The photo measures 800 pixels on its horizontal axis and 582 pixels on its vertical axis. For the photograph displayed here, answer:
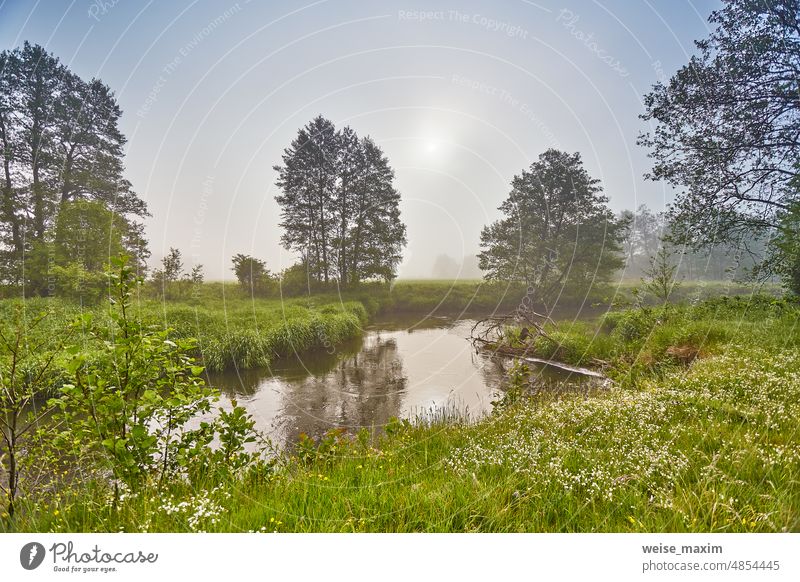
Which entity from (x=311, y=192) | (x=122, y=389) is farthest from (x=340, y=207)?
(x=122, y=389)

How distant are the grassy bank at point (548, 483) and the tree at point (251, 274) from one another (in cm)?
323

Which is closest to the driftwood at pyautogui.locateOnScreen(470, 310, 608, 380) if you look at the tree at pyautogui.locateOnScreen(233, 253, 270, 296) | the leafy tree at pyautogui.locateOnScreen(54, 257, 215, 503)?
the tree at pyautogui.locateOnScreen(233, 253, 270, 296)

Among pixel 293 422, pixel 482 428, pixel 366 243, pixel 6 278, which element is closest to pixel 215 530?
pixel 293 422

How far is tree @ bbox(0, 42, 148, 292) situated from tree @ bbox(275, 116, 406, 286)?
2201mm

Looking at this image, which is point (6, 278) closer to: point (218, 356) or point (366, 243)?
point (218, 356)

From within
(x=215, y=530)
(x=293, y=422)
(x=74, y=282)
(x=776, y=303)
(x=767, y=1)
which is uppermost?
(x=767, y=1)

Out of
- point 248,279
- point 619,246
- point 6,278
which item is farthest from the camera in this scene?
point 619,246

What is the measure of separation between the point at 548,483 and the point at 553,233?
514 cm

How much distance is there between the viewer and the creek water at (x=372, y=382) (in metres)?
5.24

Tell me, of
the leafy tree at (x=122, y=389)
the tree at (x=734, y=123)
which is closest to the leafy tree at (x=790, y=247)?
the tree at (x=734, y=123)

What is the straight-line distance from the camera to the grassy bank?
2.15 m

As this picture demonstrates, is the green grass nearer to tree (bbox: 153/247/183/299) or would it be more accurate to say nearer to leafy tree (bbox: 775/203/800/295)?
tree (bbox: 153/247/183/299)

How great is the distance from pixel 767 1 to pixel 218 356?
11630 millimetres

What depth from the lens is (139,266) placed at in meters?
4.56
